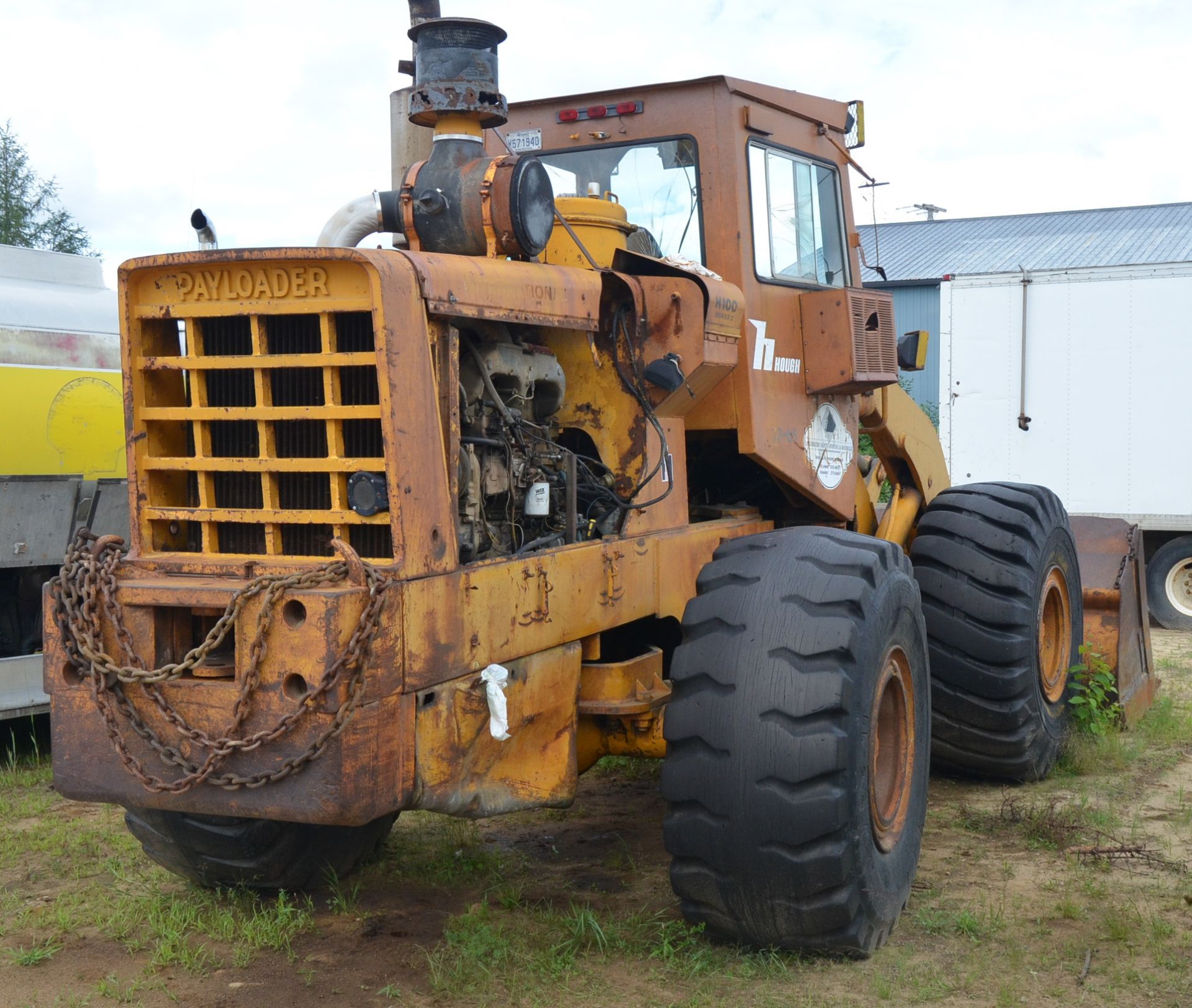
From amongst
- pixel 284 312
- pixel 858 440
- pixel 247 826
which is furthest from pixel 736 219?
pixel 247 826

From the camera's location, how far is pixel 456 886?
5223mm

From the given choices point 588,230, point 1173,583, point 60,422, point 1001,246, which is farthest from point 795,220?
point 1001,246

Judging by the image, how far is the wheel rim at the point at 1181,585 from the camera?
41.8 ft

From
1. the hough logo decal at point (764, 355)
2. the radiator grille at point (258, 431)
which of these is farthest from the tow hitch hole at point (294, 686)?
the hough logo decal at point (764, 355)

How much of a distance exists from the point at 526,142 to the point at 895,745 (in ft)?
9.69

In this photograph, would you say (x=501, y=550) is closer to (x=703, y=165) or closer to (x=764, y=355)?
(x=764, y=355)

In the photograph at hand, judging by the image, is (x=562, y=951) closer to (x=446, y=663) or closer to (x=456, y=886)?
(x=456, y=886)

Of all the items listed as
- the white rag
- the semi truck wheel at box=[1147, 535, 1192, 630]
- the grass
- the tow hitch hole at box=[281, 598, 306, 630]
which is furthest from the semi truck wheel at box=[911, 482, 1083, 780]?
the semi truck wheel at box=[1147, 535, 1192, 630]

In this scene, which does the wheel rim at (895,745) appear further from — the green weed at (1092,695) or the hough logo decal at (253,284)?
the green weed at (1092,695)

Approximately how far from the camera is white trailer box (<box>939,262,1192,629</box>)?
41.2ft

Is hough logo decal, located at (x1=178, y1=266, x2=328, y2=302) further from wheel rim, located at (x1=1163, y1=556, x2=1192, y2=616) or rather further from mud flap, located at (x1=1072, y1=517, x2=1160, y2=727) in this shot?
wheel rim, located at (x1=1163, y1=556, x2=1192, y2=616)

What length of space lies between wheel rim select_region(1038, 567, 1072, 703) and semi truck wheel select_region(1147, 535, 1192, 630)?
6144mm

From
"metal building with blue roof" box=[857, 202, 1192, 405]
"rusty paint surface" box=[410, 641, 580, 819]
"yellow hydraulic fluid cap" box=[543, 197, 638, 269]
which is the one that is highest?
"metal building with blue roof" box=[857, 202, 1192, 405]

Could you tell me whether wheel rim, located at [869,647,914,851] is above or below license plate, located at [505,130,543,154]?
below
